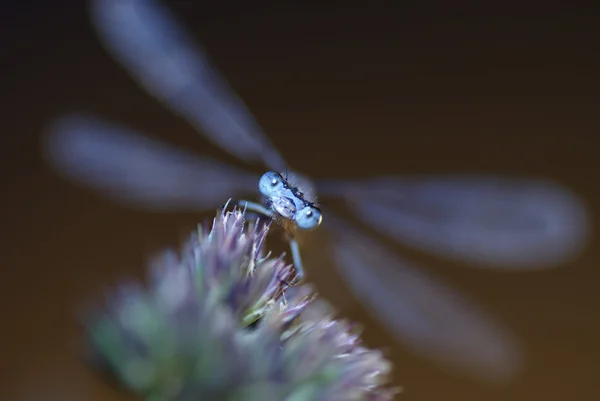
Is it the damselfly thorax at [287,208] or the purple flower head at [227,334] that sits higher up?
the damselfly thorax at [287,208]

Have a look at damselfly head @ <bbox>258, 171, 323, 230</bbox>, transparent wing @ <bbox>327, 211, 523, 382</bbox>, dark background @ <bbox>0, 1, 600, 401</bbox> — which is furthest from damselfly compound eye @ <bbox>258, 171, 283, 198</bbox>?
dark background @ <bbox>0, 1, 600, 401</bbox>

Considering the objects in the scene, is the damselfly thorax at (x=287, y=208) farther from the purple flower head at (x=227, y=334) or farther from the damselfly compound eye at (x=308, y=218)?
the purple flower head at (x=227, y=334)

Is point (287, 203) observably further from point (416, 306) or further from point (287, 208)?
point (416, 306)

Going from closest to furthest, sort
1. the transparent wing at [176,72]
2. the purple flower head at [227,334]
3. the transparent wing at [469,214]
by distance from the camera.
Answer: the purple flower head at [227,334], the transparent wing at [176,72], the transparent wing at [469,214]

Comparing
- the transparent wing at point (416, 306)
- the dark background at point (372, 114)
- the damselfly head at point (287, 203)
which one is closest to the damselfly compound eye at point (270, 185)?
the damselfly head at point (287, 203)

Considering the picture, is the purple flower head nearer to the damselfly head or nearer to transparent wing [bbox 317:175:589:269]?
the damselfly head

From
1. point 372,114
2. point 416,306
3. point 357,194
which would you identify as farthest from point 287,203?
point 372,114
